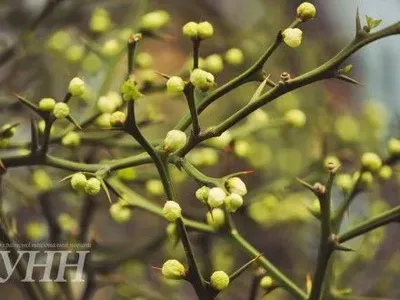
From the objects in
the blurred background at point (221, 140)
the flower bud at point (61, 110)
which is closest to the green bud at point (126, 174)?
the blurred background at point (221, 140)

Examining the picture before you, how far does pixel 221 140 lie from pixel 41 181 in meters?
0.16

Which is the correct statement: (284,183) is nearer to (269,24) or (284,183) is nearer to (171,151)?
(171,151)

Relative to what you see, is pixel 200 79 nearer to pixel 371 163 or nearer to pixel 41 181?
pixel 371 163

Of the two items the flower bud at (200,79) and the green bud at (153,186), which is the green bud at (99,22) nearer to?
the green bud at (153,186)

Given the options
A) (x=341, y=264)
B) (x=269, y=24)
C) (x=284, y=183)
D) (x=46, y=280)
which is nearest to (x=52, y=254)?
(x=46, y=280)

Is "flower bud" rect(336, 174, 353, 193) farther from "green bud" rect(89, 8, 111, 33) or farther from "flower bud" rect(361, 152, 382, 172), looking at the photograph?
"green bud" rect(89, 8, 111, 33)

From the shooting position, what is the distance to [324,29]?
4.28 feet

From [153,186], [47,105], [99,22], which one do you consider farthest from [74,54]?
[47,105]

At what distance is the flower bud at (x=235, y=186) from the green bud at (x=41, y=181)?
0.26 metres

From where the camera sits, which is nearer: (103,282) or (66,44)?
(103,282)

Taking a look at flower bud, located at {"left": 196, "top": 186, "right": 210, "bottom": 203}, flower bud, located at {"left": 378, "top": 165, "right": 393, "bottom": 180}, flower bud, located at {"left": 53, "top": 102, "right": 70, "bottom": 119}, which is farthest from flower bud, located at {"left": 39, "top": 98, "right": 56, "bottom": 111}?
flower bud, located at {"left": 378, "top": 165, "right": 393, "bottom": 180}

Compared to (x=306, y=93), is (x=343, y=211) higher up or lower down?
higher up

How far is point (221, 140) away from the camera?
60 cm

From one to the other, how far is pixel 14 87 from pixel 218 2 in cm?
57
